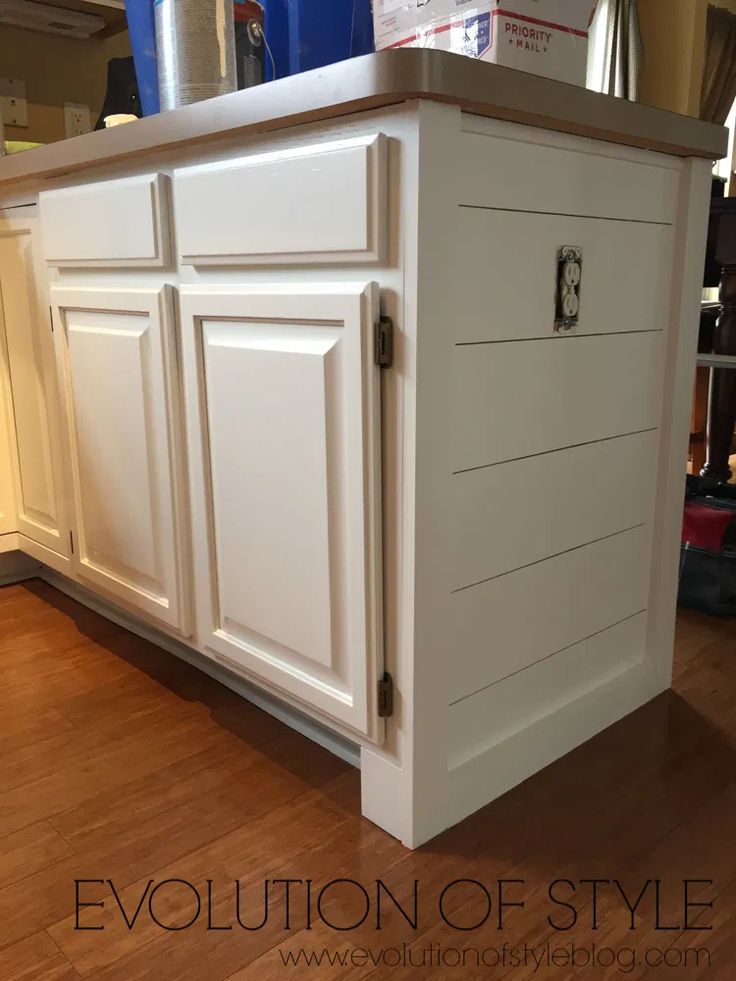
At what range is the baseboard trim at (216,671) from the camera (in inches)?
55.0

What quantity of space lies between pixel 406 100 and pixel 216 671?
3.61ft

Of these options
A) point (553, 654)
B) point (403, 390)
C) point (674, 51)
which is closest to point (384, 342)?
point (403, 390)

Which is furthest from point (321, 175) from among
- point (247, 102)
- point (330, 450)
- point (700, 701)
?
point (700, 701)

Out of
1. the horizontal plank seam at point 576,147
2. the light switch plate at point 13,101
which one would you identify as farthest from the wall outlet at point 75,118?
the horizontal plank seam at point 576,147

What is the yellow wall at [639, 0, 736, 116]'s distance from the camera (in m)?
3.47

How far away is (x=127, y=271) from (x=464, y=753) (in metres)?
0.95

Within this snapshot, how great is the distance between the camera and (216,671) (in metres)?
1.65

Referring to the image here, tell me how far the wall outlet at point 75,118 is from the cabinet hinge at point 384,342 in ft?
5.69

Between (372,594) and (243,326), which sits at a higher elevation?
(243,326)

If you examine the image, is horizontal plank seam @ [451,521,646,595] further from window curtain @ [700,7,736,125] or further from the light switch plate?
window curtain @ [700,7,736,125]

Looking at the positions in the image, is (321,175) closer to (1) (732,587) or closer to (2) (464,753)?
(2) (464,753)

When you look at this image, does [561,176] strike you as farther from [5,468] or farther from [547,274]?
[5,468]

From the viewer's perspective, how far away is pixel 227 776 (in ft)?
4.40

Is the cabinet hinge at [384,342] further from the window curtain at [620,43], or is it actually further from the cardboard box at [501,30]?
the window curtain at [620,43]
